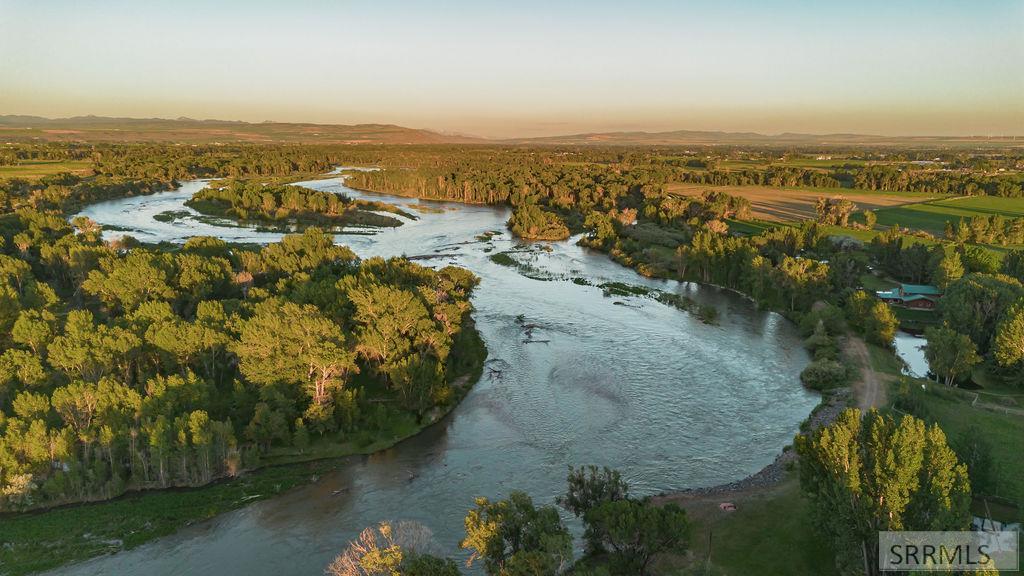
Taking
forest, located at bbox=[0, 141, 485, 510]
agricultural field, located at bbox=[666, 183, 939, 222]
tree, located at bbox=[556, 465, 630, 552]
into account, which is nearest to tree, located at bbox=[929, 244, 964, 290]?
agricultural field, located at bbox=[666, 183, 939, 222]

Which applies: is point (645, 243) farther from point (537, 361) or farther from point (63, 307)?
point (63, 307)

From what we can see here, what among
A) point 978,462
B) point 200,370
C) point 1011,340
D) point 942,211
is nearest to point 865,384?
point 1011,340

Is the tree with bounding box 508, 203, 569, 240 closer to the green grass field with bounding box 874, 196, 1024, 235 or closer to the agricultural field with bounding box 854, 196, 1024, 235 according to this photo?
the green grass field with bounding box 874, 196, 1024, 235

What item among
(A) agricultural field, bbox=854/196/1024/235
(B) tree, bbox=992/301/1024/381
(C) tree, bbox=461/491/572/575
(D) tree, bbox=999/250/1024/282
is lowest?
(C) tree, bbox=461/491/572/575

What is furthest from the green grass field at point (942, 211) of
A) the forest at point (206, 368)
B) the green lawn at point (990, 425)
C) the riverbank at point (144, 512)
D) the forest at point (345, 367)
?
the riverbank at point (144, 512)

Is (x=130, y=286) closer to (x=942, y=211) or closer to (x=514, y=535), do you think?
(x=514, y=535)

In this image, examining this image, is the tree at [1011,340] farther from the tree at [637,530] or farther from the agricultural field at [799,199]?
the agricultural field at [799,199]
